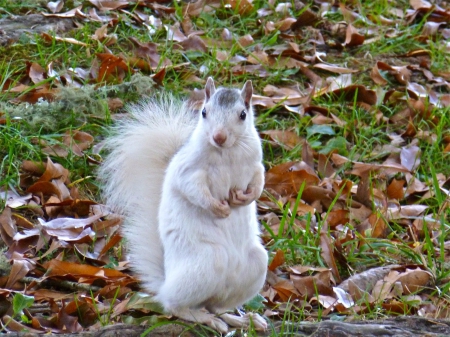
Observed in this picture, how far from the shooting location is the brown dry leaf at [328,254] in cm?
315

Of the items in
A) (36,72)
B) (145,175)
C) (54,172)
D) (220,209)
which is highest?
(220,209)

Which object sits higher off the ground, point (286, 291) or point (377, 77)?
point (377, 77)

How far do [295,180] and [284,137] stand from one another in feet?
1.11

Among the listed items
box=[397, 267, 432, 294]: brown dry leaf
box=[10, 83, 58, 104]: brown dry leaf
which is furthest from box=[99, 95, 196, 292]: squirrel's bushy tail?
box=[10, 83, 58, 104]: brown dry leaf

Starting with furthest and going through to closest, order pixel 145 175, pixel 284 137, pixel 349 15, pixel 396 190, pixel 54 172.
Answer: pixel 349 15
pixel 284 137
pixel 396 190
pixel 54 172
pixel 145 175

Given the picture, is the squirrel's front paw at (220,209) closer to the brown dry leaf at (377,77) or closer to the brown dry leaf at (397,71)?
the brown dry leaf at (377,77)

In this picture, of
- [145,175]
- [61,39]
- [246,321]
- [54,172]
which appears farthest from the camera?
[61,39]

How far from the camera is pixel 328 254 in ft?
10.4

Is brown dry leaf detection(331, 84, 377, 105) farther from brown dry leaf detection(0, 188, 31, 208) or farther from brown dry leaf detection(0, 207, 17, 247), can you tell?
brown dry leaf detection(0, 207, 17, 247)

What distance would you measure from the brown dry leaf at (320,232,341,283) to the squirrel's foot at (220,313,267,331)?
67 centimetres

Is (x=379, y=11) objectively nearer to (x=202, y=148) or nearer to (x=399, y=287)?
(x=399, y=287)

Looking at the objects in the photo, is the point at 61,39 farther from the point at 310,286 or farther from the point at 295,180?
the point at 310,286

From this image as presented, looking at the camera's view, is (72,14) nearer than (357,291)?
No

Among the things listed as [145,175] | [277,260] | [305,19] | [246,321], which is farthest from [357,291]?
[305,19]
